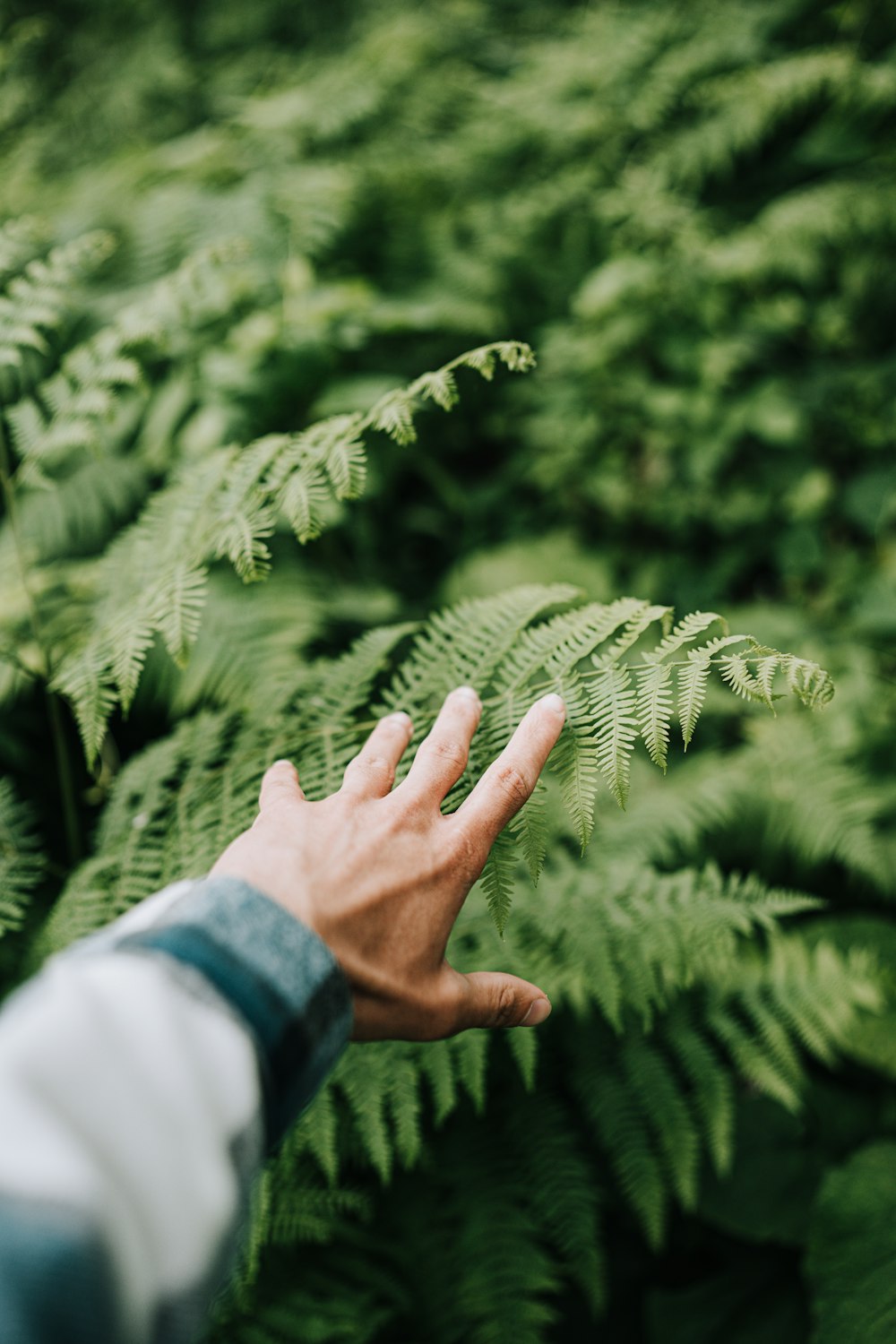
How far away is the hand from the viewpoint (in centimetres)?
82

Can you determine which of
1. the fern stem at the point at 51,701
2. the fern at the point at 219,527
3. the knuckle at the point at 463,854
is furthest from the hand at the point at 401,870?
the fern stem at the point at 51,701

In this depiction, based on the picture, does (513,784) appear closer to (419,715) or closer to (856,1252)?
(419,715)

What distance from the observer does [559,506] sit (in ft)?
11.0

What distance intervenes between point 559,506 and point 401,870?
2.69 meters

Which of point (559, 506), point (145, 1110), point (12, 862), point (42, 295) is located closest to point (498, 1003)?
point (145, 1110)

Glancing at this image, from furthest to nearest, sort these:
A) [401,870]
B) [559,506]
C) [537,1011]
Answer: [559,506] < [537,1011] < [401,870]

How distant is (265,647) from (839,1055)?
189cm

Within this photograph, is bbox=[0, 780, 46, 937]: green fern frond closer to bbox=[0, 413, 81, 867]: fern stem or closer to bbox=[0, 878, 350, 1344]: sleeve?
bbox=[0, 413, 81, 867]: fern stem

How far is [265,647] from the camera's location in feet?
6.60

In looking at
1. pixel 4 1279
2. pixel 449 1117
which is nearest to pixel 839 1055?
pixel 449 1117

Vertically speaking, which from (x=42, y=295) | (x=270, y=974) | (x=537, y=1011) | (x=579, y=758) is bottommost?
(x=537, y=1011)

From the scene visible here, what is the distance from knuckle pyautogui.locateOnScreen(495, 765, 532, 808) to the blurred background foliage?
2.17ft

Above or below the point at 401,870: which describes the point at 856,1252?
below

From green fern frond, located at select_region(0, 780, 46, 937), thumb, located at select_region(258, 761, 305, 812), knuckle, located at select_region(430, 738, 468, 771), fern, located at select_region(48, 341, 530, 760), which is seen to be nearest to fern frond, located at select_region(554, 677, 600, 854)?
knuckle, located at select_region(430, 738, 468, 771)
